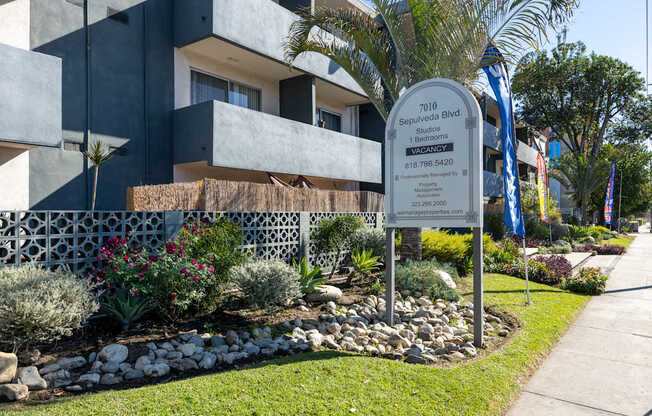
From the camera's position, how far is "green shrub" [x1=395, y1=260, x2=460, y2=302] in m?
7.74

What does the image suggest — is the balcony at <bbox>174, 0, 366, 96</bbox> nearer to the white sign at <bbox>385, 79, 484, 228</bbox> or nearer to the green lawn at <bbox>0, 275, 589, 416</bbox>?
the white sign at <bbox>385, 79, 484, 228</bbox>

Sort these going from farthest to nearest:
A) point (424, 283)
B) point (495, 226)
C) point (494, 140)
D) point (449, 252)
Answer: point (494, 140) < point (495, 226) < point (449, 252) < point (424, 283)

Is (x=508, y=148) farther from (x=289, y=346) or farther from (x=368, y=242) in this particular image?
(x=289, y=346)

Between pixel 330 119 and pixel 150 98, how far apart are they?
26.0 ft

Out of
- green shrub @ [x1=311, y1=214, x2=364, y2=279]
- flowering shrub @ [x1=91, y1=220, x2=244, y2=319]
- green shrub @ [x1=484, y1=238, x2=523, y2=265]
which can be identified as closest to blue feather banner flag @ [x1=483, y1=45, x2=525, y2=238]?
green shrub @ [x1=311, y1=214, x2=364, y2=279]

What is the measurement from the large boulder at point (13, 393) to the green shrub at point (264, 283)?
292 cm

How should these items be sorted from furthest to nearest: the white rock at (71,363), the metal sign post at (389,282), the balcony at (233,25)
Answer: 1. the balcony at (233,25)
2. the metal sign post at (389,282)
3. the white rock at (71,363)

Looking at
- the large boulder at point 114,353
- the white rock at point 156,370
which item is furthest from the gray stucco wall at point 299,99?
the white rock at point 156,370

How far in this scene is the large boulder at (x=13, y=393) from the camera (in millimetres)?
3518

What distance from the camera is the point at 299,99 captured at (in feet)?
45.6

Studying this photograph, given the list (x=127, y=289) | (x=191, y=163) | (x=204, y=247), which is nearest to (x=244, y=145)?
(x=191, y=163)

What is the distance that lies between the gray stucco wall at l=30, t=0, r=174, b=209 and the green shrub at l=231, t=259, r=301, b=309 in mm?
5107

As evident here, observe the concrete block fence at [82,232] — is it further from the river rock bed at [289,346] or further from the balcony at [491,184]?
the balcony at [491,184]

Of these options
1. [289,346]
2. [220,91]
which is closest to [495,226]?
[220,91]
